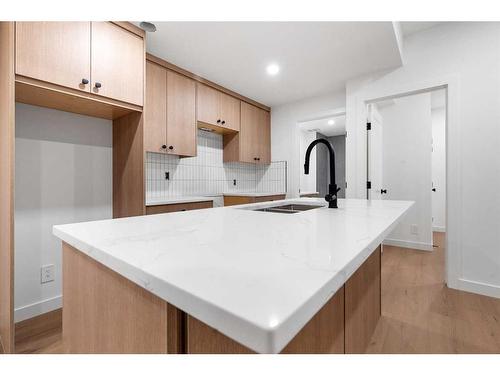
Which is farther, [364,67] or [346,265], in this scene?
[364,67]

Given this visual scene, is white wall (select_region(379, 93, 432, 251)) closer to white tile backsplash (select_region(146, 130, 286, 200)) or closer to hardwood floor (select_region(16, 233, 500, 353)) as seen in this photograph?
hardwood floor (select_region(16, 233, 500, 353))

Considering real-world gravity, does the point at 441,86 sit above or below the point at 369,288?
above

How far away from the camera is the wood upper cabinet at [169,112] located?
7.67 ft

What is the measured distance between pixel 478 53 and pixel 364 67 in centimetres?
91

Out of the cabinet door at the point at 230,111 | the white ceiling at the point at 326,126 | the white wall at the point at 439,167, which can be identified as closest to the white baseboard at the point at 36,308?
the cabinet door at the point at 230,111

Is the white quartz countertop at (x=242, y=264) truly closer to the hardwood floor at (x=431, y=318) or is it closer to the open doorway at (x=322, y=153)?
the hardwood floor at (x=431, y=318)

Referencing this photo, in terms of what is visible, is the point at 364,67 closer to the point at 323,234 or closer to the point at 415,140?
the point at 415,140

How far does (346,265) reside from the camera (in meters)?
0.46

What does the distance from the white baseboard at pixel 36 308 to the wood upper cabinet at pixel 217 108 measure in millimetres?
2101

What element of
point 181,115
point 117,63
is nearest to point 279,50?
point 181,115

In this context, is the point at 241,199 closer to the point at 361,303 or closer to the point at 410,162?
the point at 361,303

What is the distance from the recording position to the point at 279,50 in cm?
234

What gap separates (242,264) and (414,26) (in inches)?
116
